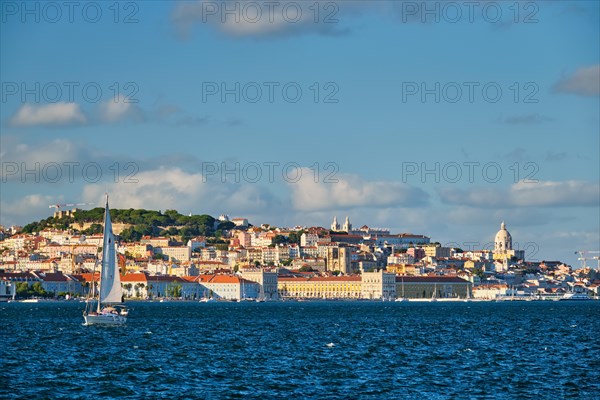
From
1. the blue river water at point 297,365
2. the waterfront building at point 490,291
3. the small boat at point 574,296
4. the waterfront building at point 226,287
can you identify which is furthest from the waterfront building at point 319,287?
the blue river water at point 297,365

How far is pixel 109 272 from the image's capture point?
53.7 meters

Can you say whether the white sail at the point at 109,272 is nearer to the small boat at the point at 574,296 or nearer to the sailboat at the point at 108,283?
the sailboat at the point at 108,283

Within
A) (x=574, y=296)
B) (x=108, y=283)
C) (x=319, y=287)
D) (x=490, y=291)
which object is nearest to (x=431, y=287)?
(x=490, y=291)

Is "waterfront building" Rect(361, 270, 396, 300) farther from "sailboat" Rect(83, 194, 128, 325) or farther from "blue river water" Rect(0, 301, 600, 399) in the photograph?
"blue river water" Rect(0, 301, 600, 399)

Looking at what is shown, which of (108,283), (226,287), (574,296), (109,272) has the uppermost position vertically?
(226,287)

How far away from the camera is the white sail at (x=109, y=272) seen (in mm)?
53250

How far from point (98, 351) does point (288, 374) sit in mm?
9392

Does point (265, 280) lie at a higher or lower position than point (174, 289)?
higher

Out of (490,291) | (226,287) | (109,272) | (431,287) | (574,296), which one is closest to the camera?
(109,272)

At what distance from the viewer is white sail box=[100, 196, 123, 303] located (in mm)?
53250

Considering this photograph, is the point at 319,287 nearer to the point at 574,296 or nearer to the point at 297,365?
the point at 574,296

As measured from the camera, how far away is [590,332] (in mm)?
52344

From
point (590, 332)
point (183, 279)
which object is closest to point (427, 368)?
point (590, 332)

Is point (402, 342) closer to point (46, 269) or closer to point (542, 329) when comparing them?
point (542, 329)
